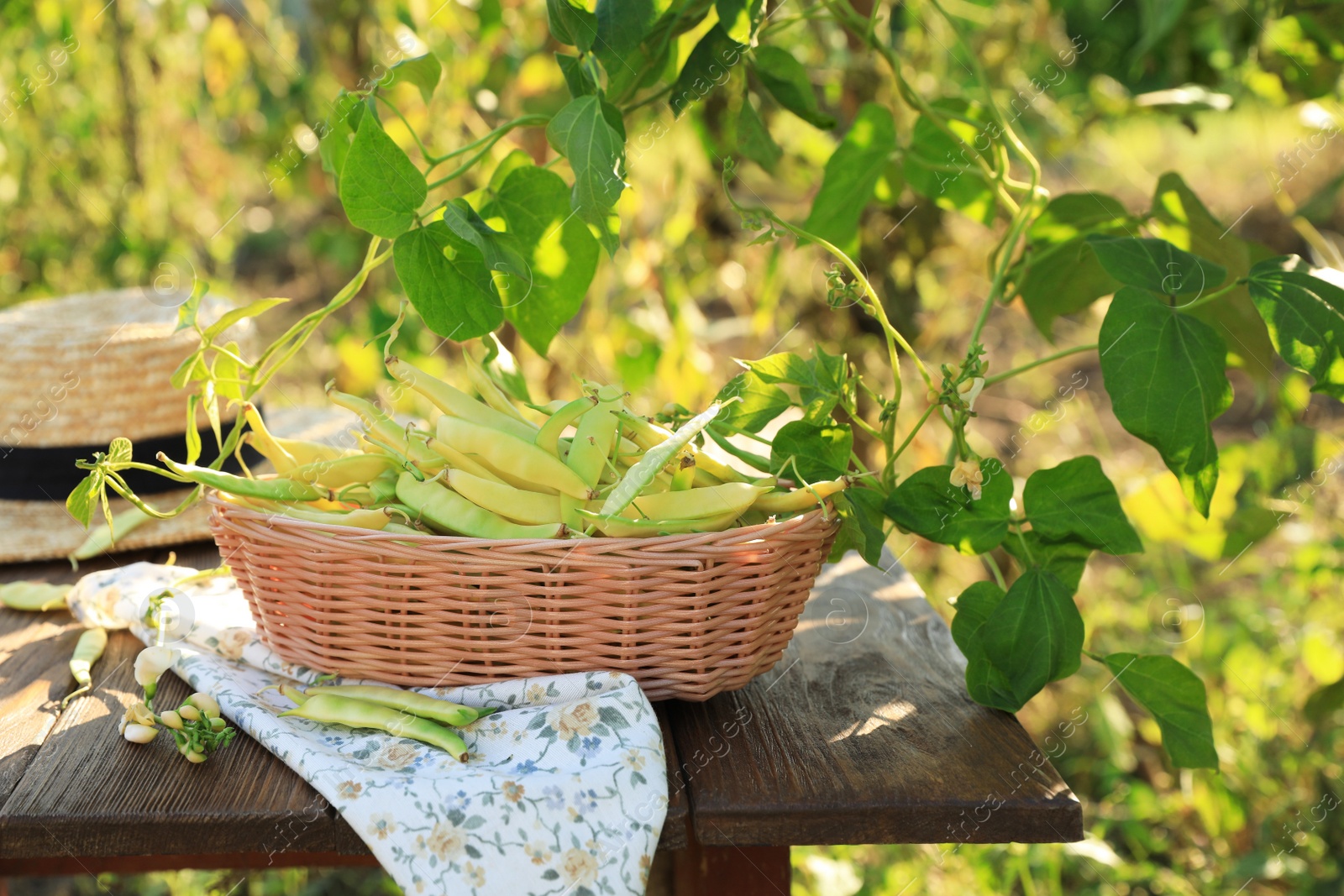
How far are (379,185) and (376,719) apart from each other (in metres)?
0.38

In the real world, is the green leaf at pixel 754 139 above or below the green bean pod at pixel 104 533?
above

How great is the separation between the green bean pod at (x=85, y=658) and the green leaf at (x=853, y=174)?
2.45ft

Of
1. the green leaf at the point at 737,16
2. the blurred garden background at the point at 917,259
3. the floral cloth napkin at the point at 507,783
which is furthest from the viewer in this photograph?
the blurred garden background at the point at 917,259

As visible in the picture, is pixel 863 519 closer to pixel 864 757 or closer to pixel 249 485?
pixel 864 757

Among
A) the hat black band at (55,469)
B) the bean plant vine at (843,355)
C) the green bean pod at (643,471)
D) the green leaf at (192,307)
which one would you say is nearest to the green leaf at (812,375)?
the bean plant vine at (843,355)

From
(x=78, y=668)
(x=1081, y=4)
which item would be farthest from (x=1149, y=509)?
(x=78, y=668)

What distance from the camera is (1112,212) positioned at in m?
0.99

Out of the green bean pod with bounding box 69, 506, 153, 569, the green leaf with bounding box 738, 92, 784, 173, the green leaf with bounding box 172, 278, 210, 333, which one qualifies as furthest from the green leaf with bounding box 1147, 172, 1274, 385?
the green bean pod with bounding box 69, 506, 153, 569

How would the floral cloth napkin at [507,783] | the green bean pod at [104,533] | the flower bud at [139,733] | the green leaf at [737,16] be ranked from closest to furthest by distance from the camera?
the floral cloth napkin at [507,783] < the flower bud at [139,733] < the green leaf at [737,16] < the green bean pod at [104,533]

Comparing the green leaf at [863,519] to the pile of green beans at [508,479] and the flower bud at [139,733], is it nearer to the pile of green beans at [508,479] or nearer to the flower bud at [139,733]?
the pile of green beans at [508,479]

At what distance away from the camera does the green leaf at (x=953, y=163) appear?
3.40 feet

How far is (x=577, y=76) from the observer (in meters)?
0.84

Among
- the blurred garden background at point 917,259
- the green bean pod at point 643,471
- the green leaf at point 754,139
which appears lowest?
the blurred garden background at point 917,259

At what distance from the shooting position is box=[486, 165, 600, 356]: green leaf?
85cm
